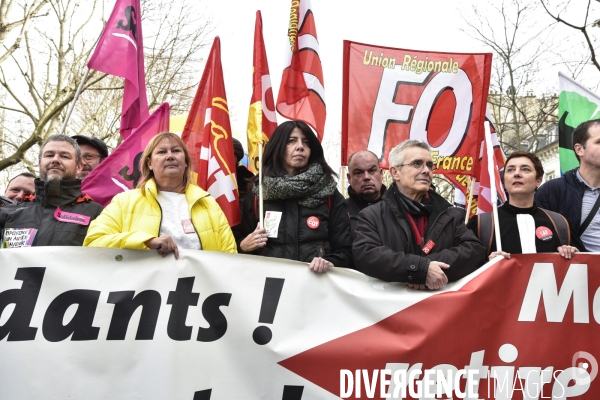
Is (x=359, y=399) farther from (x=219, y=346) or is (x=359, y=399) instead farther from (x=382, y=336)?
(x=219, y=346)

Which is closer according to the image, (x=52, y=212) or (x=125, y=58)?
(x=52, y=212)

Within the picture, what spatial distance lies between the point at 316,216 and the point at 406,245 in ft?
2.33

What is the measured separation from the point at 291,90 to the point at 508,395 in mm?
2856

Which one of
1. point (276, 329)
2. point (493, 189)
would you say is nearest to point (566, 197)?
point (493, 189)

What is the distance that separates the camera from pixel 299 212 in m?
4.26

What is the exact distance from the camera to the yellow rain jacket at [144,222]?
149 inches

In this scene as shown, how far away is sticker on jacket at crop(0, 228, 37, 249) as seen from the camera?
407cm

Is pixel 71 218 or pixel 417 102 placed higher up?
pixel 417 102

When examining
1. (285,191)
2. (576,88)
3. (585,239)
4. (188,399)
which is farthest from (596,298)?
(576,88)

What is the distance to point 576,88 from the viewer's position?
607 cm

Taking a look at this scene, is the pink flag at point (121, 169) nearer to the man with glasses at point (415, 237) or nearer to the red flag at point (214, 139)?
A: the red flag at point (214, 139)

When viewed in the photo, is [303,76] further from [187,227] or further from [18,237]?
[18,237]

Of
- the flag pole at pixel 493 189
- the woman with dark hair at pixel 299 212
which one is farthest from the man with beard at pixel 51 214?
the flag pole at pixel 493 189

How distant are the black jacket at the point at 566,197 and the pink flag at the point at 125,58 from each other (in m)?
3.47
